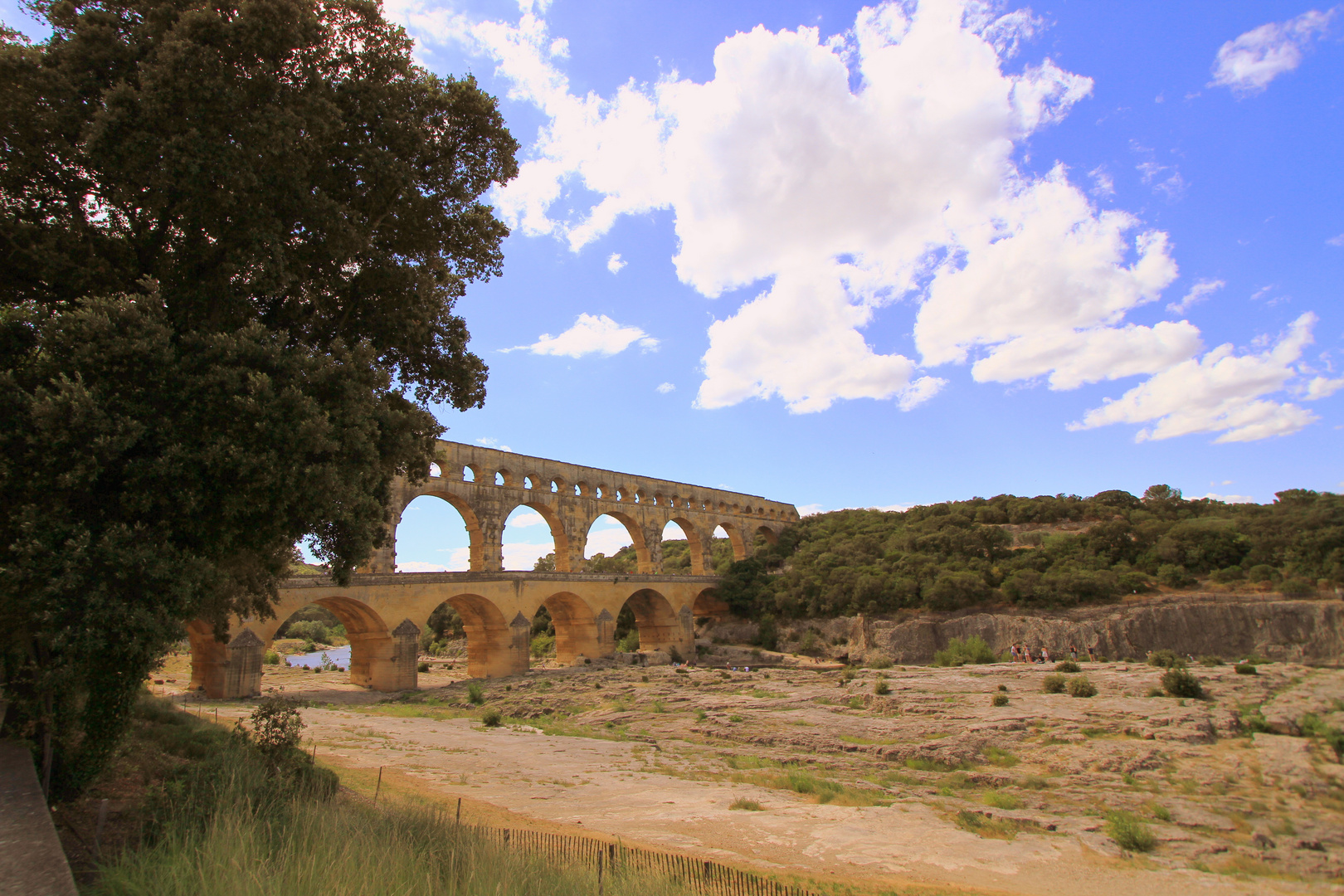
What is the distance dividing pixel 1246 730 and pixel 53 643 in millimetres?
9363

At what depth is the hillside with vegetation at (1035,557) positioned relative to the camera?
2548 cm

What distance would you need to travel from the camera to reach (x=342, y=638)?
65.0 metres

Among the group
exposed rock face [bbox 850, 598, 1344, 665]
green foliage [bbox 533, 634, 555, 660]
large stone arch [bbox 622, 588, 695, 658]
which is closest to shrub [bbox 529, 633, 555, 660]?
green foliage [bbox 533, 634, 555, 660]

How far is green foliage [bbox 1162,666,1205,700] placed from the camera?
36.7 feet

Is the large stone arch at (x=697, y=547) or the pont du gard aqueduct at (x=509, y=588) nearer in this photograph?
the pont du gard aqueduct at (x=509, y=588)

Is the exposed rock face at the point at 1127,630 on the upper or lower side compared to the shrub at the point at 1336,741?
lower

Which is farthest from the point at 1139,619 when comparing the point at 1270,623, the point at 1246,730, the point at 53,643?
the point at 53,643

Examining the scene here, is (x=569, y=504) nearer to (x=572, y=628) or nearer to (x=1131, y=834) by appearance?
(x=572, y=628)

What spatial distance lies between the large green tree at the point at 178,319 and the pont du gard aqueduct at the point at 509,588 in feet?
10.6

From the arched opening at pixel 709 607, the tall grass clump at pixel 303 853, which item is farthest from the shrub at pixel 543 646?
the tall grass clump at pixel 303 853

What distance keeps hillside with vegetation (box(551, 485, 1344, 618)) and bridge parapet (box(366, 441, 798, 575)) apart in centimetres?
340

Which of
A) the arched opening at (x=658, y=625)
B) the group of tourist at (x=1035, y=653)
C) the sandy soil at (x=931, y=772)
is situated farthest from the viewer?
the arched opening at (x=658, y=625)

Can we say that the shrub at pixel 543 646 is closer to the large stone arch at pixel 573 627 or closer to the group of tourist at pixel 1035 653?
the large stone arch at pixel 573 627

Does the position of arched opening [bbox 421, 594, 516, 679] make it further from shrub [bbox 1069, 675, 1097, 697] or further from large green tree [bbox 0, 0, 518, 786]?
shrub [bbox 1069, 675, 1097, 697]
